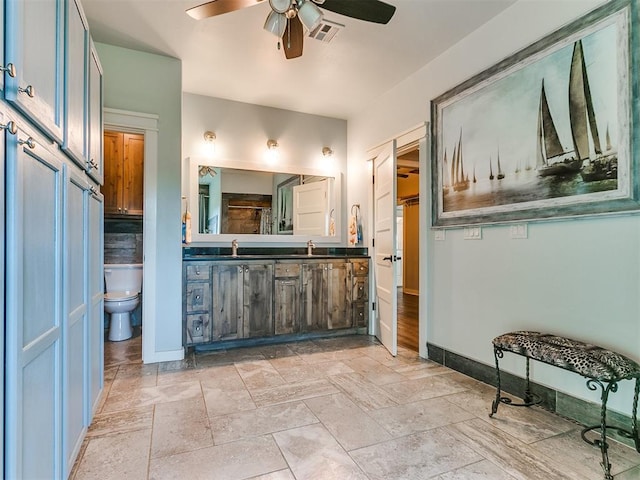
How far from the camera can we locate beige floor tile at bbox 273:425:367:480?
1.50 meters

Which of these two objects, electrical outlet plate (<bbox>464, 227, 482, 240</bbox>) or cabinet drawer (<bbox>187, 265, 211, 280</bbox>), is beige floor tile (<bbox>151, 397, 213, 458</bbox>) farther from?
electrical outlet plate (<bbox>464, 227, 482, 240</bbox>)

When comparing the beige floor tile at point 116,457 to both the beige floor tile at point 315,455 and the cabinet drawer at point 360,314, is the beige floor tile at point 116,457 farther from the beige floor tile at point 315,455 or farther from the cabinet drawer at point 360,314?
the cabinet drawer at point 360,314

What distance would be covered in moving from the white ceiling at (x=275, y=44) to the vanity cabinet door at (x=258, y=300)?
1.86m

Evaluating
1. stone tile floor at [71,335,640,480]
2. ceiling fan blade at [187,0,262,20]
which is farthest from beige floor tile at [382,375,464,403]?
ceiling fan blade at [187,0,262,20]

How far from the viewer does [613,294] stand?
179 centimetres

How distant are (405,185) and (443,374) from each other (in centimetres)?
511

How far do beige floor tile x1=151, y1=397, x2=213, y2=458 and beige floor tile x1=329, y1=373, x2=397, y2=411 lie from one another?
93 cm

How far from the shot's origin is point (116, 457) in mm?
1620

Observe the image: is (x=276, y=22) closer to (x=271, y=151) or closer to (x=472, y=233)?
(x=472, y=233)

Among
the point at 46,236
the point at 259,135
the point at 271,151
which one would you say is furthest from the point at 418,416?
the point at 259,135

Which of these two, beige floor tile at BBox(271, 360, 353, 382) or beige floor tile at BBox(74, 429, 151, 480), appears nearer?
beige floor tile at BBox(74, 429, 151, 480)

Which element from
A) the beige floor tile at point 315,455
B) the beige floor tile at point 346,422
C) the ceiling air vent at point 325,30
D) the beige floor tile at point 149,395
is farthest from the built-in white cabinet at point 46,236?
the ceiling air vent at point 325,30

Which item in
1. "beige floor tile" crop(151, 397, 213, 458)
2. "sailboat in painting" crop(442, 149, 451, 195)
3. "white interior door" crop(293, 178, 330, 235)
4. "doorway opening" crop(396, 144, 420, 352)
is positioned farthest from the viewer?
"doorway opening" crop(396, 144, 420, 352)

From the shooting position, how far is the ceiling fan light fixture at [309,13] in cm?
185
